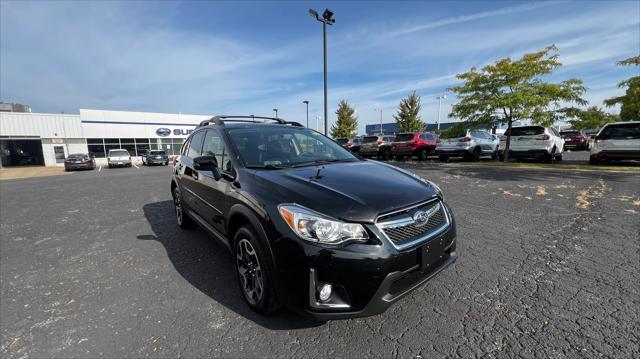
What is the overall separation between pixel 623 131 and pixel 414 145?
26.9 ft

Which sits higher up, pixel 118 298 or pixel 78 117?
pixel 78 117

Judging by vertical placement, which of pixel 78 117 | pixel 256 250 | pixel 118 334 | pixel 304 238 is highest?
pixel 78 117

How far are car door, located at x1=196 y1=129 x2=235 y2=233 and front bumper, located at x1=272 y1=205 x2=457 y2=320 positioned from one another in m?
1.14

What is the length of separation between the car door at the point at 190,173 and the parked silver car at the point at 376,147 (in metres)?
15.3

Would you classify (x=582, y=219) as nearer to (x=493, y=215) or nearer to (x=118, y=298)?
(x=493, y=215)

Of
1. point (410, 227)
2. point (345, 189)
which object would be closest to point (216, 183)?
point (345, 189)

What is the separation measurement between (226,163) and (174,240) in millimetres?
2166

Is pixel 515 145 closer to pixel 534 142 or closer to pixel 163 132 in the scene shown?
pixel 534 142

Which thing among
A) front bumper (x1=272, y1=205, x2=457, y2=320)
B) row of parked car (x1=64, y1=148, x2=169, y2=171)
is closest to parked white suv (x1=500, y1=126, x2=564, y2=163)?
front bumper (x1=272, y1=205, x2=457, y2=320)

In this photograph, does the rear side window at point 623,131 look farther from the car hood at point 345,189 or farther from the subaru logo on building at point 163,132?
the subaru logo on building at point 163,132

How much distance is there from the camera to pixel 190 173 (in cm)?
426

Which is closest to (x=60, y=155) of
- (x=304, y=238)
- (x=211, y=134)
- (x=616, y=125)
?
(x=211, y=134)

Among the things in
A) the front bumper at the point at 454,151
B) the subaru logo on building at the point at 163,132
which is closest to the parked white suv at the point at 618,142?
the front bumper at the point at 454,151

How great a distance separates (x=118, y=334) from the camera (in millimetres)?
2406
